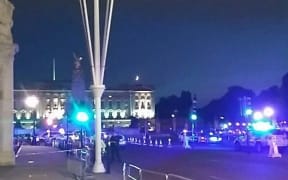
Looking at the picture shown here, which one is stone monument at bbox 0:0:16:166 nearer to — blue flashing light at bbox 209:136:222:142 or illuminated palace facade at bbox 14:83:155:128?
blue flashing light at bbox 209:136:222:142

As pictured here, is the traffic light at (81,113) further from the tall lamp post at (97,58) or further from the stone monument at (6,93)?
the tall lamp post at (97,58)

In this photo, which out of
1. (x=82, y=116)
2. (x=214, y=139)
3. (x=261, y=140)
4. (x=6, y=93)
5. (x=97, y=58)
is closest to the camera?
(x=97, y=58)

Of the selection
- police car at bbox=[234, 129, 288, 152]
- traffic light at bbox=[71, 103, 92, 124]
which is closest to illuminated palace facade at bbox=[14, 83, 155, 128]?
police car at bbox=[234, 129, 288, 152]

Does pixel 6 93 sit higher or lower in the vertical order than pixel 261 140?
higher

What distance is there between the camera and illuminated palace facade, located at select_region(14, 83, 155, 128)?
169000 mm

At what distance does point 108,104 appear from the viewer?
190 m

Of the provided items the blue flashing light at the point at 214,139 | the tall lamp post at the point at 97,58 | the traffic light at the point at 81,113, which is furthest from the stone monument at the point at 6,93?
the blue flashing light at the point at 214,139

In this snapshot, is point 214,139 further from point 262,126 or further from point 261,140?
point 261,140

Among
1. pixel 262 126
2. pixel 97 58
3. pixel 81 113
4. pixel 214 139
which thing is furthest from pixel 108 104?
pixel 97 58

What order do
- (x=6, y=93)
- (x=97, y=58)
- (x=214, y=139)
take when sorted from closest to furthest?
1. (x=97, y=58)
2. (x=6, y=93)
3. (x=214, y=139)

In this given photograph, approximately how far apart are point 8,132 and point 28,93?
13357 centimetres

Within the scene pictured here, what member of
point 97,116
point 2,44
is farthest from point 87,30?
point 2,44

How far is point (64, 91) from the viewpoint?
584 ft

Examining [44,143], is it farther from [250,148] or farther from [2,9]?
[2,9]
